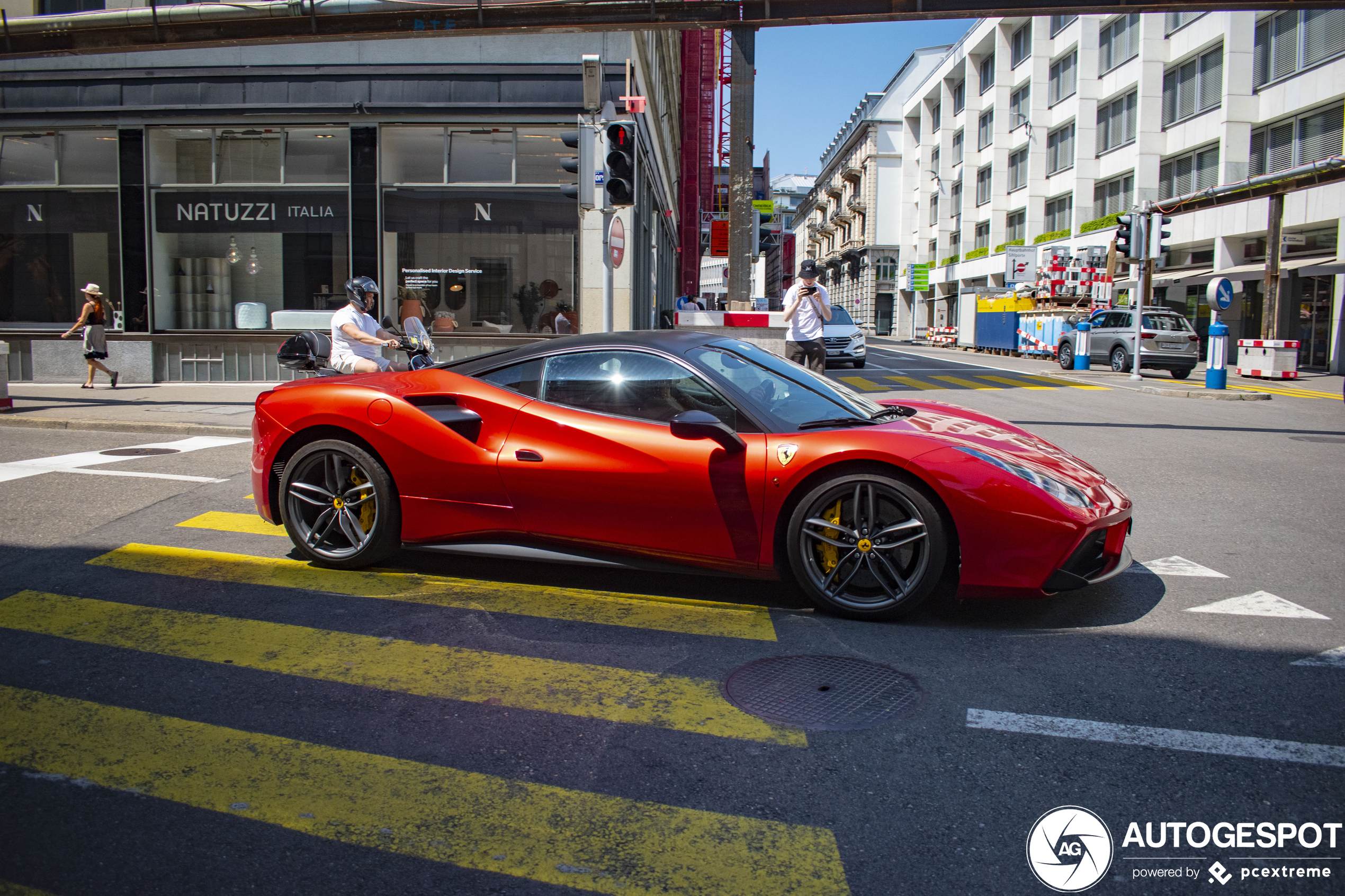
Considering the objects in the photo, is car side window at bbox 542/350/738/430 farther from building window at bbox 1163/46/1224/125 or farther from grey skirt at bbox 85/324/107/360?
building window at bbox 1163/46/1224/125

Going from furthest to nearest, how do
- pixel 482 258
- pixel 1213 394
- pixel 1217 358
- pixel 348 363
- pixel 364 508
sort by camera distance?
pixel 1217 358, pixel 1213 394, pixel 482 258, pixel 348 363, pixel 364 508

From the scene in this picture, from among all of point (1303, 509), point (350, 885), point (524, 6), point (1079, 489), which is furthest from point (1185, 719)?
point (524, 6)

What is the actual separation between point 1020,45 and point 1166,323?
38.8m

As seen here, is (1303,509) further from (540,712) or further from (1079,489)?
(540,712)

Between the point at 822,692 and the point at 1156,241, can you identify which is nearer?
the point at 822,692

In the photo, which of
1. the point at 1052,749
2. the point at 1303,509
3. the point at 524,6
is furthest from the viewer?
the point at 524,6

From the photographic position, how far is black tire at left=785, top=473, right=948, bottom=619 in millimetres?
4055

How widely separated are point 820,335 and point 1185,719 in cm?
905

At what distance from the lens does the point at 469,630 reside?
4.13 meters

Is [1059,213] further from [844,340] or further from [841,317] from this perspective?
[844,340]

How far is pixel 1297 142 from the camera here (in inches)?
1206

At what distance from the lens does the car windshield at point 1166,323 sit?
24.1m

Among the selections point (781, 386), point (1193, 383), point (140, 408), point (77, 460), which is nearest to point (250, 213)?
point (140, 408)

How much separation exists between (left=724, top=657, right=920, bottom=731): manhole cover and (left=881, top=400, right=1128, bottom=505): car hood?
46.6 inches
